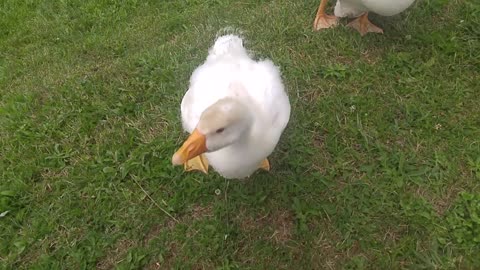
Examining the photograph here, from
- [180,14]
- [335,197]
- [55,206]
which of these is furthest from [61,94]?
[335,197]

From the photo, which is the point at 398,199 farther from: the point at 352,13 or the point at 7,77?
the point at 7,77

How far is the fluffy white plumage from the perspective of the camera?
3.47 meters

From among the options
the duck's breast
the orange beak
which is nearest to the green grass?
the duck's breast

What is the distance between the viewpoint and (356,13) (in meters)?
4.08

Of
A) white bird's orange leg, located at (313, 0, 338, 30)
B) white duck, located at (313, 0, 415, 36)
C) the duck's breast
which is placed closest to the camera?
the duck's breast

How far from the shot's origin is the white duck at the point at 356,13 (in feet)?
11.7

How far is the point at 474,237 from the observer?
2797 mm

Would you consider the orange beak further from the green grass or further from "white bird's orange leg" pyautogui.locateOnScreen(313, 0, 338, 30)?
"white bird's orange leg" pyautogui.locateOnScreen(313, 0, 338, 30)

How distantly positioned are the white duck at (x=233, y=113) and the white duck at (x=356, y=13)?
3.72 feet

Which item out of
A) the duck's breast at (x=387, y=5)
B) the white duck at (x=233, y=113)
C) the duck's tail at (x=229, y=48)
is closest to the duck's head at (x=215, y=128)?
the white duck at (x=233, y=113)

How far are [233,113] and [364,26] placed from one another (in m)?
2.20

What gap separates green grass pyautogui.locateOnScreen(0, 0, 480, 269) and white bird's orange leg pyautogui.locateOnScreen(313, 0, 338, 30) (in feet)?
0.31

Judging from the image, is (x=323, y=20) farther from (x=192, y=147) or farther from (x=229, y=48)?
(x=192, y=147)

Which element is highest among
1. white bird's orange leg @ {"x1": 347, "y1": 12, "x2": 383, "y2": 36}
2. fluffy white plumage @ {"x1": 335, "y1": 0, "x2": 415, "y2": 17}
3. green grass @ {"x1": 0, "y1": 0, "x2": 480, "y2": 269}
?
fluffy white plumage @ {"x1": 335, "y1": 0, "x2": 415, "y2": 17}
